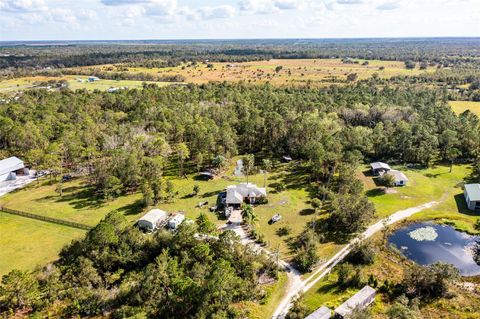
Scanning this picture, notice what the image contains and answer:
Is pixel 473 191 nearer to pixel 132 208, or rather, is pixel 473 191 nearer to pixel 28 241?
pixel 132 208

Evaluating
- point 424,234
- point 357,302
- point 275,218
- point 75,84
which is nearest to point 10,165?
point 275,218

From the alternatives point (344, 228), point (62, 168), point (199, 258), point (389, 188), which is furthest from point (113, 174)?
point (389, 188)

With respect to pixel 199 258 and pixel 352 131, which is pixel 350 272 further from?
pixel 352 131

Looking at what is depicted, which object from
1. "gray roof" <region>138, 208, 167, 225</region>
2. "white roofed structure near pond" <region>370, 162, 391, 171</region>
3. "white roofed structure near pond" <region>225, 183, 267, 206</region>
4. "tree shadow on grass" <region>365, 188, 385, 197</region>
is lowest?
"tree shadow on grass" <region>365, 188, 385, 197</region>

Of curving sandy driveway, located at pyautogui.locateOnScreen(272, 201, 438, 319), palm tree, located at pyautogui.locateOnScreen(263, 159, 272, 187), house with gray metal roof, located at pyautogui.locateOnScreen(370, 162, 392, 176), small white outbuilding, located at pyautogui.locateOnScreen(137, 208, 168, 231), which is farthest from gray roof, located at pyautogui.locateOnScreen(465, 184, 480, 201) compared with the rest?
Answer: small white outbuilding, located at pyautogui.locateOnScreen(137, 208, 168, 231)

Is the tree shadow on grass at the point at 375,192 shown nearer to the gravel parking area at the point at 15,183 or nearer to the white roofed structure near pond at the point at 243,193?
the white roofed structure near pond at the point at 243,193

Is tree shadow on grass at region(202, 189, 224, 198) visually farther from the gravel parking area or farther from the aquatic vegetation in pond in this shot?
the gravel parking area
